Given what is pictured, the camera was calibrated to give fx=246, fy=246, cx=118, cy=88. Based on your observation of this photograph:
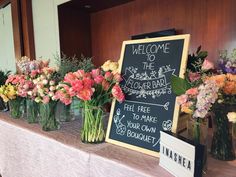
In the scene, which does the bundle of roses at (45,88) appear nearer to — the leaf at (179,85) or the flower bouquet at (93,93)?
the flower bouquet at (93,93)

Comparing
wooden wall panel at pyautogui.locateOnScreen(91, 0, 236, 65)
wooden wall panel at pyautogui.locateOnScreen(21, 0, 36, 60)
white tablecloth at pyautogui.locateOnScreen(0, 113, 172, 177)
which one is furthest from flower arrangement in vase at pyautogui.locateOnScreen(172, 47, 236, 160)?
wooden wall panel at pyautogui.locateOnScreen(21, 0, 36, 60)

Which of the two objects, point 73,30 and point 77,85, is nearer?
point 77,85

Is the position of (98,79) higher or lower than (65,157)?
higher

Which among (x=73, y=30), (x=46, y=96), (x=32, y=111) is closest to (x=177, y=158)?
(x=46, y=96)

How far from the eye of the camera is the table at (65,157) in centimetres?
84

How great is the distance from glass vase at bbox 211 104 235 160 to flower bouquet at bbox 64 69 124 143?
0.37m

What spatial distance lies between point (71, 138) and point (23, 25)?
155 inches

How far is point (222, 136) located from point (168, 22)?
298 cm

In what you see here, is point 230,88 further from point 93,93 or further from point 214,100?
point 93,93

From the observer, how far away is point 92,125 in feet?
3.54

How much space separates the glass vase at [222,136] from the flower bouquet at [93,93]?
37 cm

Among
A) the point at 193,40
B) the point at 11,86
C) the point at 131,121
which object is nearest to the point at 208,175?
the point at 131,121

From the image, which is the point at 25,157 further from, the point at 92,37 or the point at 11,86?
the point at 92,37

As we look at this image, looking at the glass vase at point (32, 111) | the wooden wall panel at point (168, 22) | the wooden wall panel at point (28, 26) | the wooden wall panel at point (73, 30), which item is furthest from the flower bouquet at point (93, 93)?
the wooden wall panel at point (28, 26)
